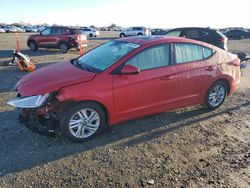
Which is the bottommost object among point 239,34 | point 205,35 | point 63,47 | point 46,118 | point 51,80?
point 239,34

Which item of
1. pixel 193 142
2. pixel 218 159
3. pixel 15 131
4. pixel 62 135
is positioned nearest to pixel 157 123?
pixel 193 142

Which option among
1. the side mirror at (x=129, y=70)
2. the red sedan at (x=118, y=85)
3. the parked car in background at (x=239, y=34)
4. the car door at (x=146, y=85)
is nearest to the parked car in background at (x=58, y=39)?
the red sedan at (x=118, y=85)

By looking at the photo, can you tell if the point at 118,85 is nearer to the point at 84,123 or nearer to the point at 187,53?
the point at 84,123

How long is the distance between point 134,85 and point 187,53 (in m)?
1.51

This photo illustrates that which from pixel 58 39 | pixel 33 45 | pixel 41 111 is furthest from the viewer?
pixel 33 45

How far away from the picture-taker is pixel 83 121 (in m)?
4.78

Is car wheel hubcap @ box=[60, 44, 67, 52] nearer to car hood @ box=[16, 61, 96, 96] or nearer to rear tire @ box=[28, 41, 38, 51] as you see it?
rear tire @ box=[28, 41, 38, 51]

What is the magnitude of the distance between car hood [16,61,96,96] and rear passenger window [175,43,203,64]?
1843 millimetres

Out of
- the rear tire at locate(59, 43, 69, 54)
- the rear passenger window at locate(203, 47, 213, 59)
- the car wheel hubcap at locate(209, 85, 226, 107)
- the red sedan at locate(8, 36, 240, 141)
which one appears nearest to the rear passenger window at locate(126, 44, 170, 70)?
the red sedan at locate(8, 36, 240, 141)

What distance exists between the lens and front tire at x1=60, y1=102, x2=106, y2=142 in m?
4.61

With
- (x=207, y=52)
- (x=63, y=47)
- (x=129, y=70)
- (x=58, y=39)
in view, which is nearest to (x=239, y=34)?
(x=63, y=47)

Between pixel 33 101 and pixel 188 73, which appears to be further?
pixel 188 73

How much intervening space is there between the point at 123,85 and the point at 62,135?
134 cm

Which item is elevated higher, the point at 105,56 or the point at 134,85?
the point at 105,56
